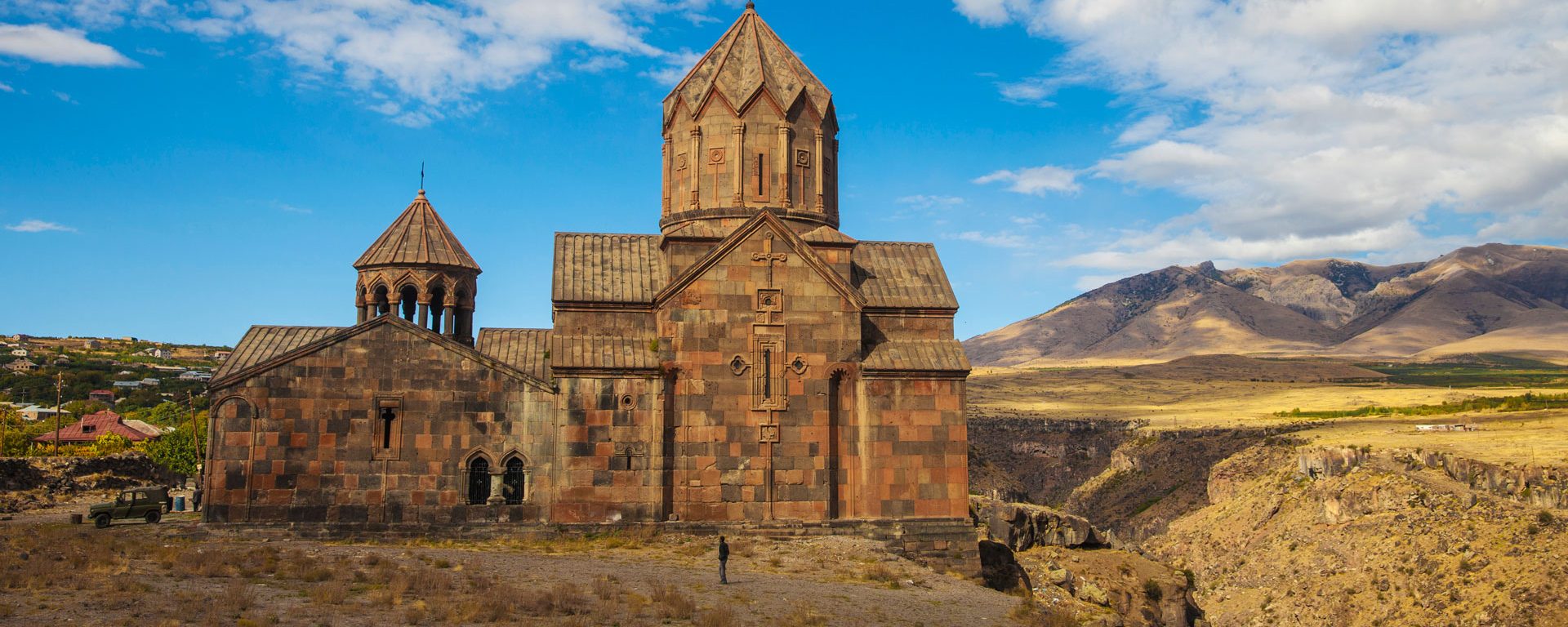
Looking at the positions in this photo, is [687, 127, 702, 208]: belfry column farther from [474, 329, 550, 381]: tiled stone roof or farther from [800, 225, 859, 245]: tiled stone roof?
[474, 329, 550, 381]: tiled stone roof

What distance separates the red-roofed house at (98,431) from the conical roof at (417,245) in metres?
29.4

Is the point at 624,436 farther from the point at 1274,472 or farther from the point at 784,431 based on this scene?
the point at 1274,472

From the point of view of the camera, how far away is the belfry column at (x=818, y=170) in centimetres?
2245

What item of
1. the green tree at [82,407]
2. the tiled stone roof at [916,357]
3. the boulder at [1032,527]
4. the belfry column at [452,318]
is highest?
the belfry column at [452,318]

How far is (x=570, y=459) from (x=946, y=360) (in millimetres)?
6980

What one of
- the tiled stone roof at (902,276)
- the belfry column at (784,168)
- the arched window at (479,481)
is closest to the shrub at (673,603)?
the arched window at (479,481)

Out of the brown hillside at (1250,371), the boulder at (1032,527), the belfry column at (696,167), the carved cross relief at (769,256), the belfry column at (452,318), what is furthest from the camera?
the brown hillside at (1250,371)

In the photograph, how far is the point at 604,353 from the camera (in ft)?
66.1

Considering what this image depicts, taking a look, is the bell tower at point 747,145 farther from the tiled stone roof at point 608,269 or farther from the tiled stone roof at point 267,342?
the tiled stone roof at point 267,342

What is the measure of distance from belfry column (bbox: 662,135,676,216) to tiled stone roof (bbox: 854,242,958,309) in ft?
12.9

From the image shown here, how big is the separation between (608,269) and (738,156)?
334cm

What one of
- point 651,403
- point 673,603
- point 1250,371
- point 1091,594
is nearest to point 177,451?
point 651,403

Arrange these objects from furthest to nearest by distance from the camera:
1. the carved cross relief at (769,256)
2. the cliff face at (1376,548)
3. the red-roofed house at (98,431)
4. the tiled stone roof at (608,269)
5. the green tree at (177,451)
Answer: the red-roofed house at (98,431)
the green tree at (177,451)
the cliff face at (1376,548)
the tiled stone roof at (608,269)
the carved cross relief at (769,256)

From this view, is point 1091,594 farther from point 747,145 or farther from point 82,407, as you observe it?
point 82,407
